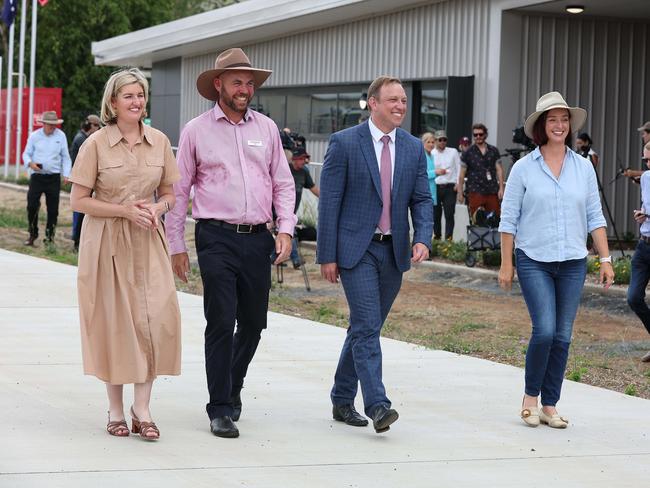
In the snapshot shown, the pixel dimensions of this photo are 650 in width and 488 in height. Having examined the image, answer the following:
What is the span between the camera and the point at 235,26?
2753cm

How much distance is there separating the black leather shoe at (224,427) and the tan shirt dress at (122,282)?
Result: 0.37m

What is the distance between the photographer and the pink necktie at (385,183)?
7168 mm

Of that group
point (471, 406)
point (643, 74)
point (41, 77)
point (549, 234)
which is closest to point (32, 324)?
point (471, 406)

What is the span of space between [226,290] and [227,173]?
0.63m

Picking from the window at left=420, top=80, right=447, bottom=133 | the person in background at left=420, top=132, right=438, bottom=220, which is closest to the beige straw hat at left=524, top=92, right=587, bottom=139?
the person in background at left=420, top=132, right=438, bottom=220

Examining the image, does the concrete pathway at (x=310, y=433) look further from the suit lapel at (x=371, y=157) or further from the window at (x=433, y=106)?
the window at (x=433, y=106)

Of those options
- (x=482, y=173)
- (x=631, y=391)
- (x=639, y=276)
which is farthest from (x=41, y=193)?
(x=631, y=391)

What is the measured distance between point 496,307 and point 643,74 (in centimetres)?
852

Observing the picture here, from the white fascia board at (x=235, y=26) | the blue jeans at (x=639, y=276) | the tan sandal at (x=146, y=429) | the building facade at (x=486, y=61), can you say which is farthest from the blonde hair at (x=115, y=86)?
the white fascia board at (x=235, y=26)

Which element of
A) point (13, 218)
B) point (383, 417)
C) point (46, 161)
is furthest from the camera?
point (13, 218)

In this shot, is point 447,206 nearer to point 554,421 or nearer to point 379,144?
point 554,421

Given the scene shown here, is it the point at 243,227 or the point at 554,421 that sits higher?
the point at 243,227

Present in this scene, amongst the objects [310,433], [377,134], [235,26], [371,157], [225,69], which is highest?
[235,26]

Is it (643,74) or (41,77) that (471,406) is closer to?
(643,74)
